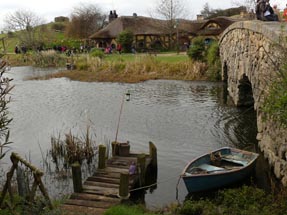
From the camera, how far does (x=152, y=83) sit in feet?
99.3

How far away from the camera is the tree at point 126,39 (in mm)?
48594

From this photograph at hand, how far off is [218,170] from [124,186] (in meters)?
2.73

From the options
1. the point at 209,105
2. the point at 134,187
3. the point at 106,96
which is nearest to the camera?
the point at 134,187

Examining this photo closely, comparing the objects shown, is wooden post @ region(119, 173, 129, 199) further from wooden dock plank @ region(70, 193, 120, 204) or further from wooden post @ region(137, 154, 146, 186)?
wooden post @ region(137, 154, 146, 186)

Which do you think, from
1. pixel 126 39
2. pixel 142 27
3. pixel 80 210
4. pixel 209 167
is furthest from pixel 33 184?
pixel 142 27

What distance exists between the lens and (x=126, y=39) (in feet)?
160

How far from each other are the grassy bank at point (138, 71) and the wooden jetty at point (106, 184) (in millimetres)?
19508

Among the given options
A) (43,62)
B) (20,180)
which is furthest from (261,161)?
(43,62)

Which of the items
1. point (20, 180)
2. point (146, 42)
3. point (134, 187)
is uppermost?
point (146, 42)

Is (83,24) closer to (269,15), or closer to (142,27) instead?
(142,27)

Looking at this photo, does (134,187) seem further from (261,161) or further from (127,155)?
(261,161)

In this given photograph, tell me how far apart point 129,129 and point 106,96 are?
27.8 feet

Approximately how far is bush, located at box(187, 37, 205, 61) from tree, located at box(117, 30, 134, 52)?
16755 mm

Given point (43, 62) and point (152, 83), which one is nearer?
point (152, 83)
